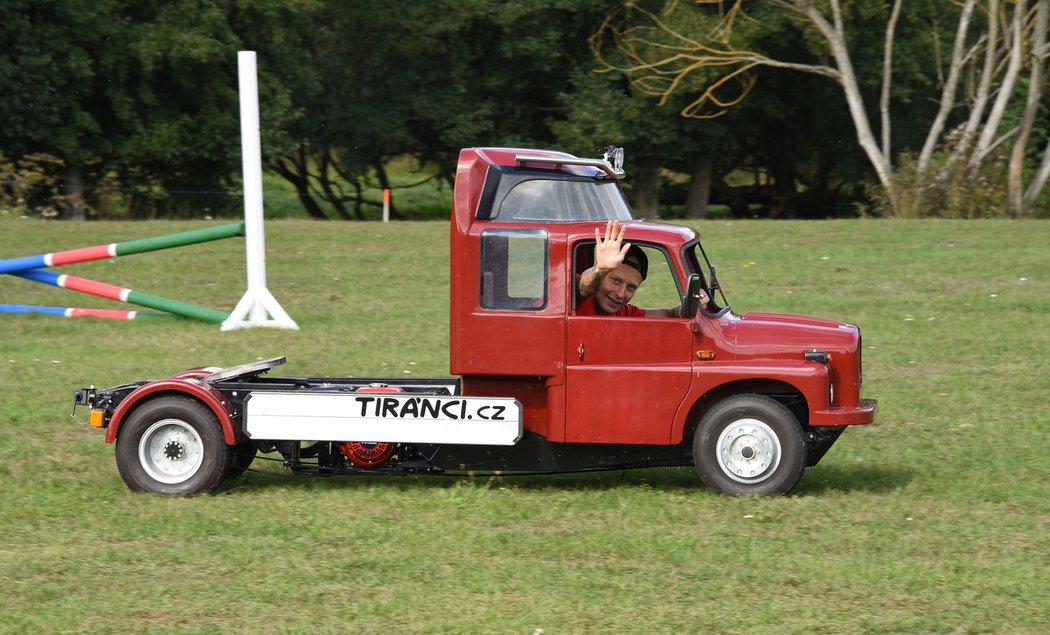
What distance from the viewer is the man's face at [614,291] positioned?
7777 millimetres

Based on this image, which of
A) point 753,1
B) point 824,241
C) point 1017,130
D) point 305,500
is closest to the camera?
point 305,500

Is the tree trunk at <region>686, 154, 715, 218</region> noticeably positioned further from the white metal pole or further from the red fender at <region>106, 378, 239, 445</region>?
the red fender at <region>106, 378, 239, 445</region>

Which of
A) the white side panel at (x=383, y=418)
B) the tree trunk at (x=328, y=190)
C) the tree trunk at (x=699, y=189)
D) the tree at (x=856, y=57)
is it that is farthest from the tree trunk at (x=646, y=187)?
the white side panel at (x=383, y=418)

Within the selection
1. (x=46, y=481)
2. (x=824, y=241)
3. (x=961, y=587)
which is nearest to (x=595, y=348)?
(x=961, y=587)

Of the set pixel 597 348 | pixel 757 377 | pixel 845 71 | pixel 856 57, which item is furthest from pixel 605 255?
pixel 856 57

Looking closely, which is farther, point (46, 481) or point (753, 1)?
point (753, 1)

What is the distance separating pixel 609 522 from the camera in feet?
23.9

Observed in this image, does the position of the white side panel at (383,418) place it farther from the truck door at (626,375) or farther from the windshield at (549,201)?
the windshield at (549,201)

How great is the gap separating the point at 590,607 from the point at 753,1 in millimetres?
28649

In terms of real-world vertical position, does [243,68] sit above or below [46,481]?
above

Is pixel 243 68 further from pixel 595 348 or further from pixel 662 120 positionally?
pixel 662 120

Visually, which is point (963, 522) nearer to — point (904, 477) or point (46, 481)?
point (904, 477)

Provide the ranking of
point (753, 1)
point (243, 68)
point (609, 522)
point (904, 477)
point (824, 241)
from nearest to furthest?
point (609, 522), point (904, 477), point (243, 68), point (824, 241), point (753, 1)

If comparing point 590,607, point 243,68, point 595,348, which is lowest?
point 590,607
